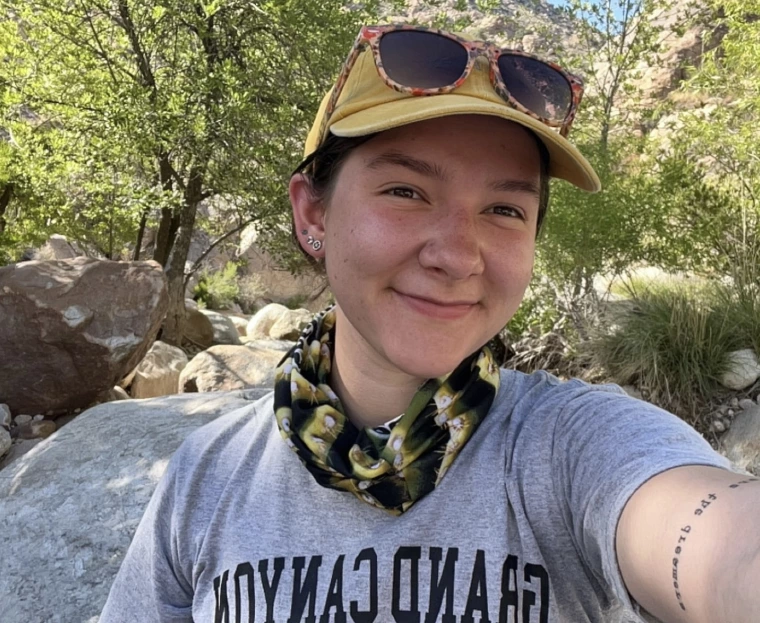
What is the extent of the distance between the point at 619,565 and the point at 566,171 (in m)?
0.62

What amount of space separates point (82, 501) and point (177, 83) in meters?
5.33

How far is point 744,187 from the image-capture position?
646 cm

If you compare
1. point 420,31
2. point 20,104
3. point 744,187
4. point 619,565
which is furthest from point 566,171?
point 20,104

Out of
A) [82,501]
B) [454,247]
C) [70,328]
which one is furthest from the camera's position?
[70,328]

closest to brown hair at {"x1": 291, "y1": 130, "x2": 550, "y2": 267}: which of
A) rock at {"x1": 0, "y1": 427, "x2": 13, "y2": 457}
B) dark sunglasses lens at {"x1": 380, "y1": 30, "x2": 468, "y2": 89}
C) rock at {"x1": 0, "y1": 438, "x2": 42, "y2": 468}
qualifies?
dark sunglasses lens at {"x1": 380, "y1": 30, "x2": 468, "y2": 89}

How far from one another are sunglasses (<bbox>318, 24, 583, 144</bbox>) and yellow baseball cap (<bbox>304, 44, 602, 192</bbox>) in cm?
2

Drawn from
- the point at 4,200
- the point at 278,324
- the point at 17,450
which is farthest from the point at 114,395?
the point at 278,324

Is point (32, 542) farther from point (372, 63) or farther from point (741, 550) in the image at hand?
point (741, 550)

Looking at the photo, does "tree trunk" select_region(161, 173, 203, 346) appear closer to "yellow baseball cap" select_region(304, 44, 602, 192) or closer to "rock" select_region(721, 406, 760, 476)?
"rock" select_region(721, 406, 760, 476)

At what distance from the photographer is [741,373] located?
435 cm

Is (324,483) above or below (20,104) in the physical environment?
below

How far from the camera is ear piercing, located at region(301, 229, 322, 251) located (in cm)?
110

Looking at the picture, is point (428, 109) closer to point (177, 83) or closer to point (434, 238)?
point (434, 238)

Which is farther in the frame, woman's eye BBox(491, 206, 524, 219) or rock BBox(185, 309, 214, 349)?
rock BBox(185, 309, 214, 349)
